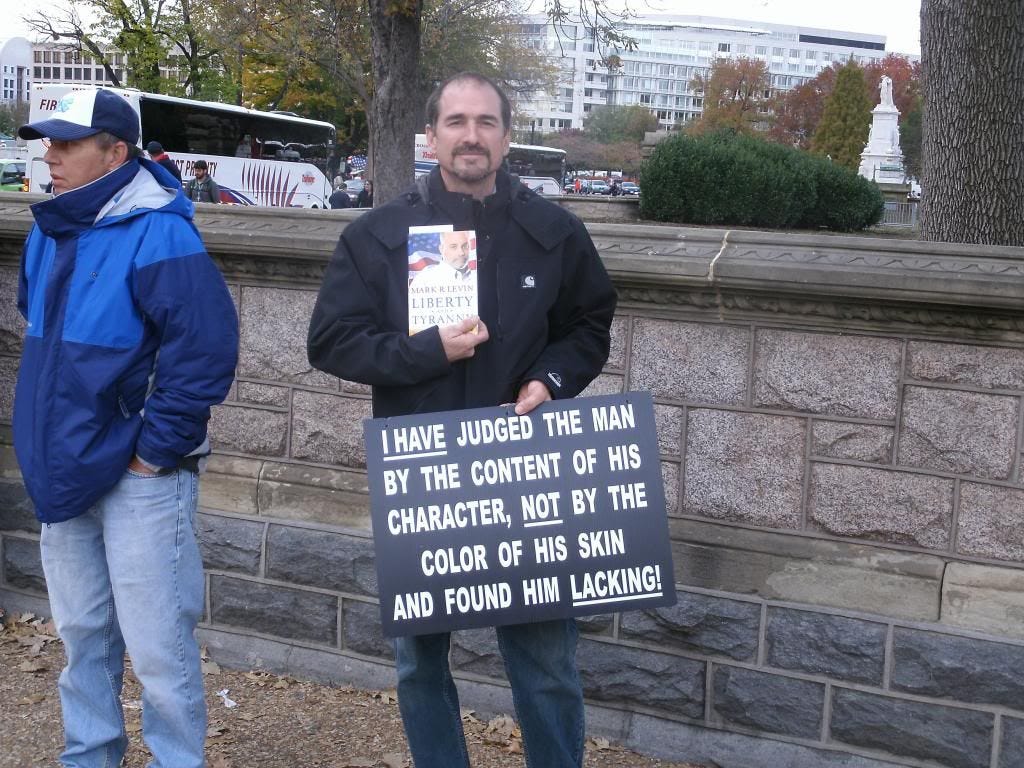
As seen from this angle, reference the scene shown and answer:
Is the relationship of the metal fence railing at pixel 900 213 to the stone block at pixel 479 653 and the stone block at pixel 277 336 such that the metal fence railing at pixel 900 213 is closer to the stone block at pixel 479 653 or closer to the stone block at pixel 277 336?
the stone block at pixel 277 336

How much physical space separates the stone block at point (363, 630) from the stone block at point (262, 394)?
0.82m

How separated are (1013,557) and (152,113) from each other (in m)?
27.4

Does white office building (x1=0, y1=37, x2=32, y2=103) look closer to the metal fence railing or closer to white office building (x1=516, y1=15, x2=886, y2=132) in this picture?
white office building (x1=516, y1=15, x2=886, y2=132)

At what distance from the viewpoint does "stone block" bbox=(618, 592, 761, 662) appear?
157 inches

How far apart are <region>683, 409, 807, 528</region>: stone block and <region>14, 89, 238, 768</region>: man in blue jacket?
164 cm

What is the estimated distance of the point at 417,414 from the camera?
10.1 feet

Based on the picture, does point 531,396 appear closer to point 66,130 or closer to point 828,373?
point 828,373

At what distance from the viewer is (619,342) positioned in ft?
13.5

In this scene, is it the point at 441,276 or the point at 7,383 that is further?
the point at 7,383

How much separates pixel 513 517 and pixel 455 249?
2.30 ft

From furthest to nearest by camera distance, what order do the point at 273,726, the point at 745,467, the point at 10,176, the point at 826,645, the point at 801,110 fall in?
the point at 801,110 → the point at 10,176 → the point at 273,726 → the point at 745,467 → the point at 826,645

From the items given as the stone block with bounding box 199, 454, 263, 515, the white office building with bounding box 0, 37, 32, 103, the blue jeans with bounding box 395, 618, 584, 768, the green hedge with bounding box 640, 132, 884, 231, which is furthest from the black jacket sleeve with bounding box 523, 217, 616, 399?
the white office building with bounding box 0, 37, 32, 103

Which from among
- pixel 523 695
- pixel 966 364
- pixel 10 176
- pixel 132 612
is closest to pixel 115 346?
pixel 132 612

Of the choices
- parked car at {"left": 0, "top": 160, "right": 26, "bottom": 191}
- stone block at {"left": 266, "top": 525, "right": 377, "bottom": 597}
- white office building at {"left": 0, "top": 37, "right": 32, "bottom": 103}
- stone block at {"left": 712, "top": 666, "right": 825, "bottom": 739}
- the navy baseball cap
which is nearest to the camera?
the navy baseball cap
